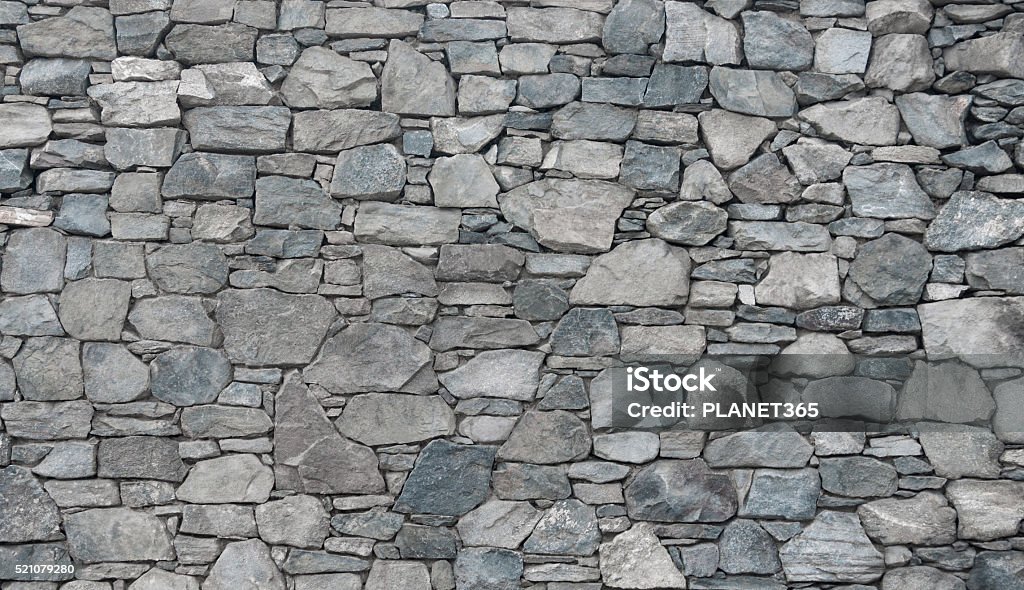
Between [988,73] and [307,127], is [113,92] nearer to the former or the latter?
[307,127]

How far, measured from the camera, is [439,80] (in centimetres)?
304

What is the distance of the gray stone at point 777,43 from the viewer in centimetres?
303

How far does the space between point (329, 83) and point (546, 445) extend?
174 cm

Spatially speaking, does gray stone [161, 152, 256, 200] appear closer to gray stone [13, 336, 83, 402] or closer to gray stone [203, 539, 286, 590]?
gray stone [13, 336, 83, 402]

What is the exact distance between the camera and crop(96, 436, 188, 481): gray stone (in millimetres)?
2928

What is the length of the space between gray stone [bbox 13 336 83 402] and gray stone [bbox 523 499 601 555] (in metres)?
1.95

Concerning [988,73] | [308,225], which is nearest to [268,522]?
[308,225]

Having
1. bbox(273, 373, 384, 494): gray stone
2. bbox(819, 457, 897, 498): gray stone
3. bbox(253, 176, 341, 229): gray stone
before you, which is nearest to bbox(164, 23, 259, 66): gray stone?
bbox(253, 176, 341, 229): gray stone

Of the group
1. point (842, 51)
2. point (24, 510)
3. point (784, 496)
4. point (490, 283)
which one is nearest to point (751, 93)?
point (842, 51)

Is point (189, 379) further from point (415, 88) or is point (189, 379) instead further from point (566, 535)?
point (566, 535)

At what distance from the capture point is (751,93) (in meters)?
3.01

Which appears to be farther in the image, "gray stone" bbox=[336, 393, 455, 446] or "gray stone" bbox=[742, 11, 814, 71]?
"gray stone" bbox=[742, 11, 814, 71]

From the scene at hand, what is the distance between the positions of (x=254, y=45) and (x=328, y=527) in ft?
6.61

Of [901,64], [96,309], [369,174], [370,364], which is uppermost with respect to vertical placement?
[901,64]
